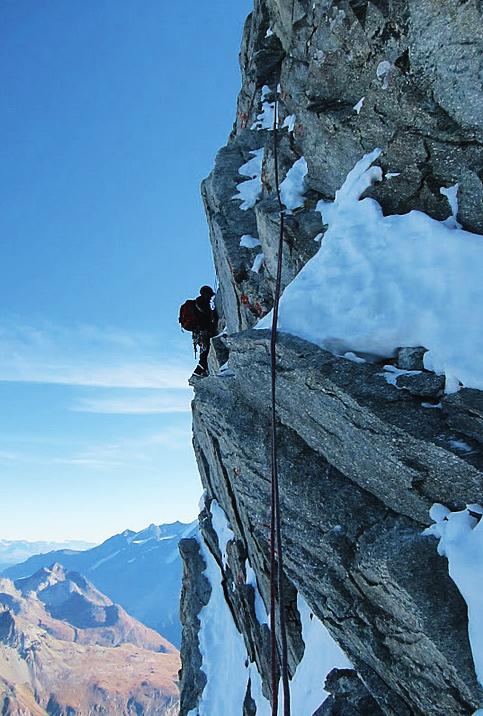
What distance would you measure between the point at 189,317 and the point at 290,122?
7.78 metres

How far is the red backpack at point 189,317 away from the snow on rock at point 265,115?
24.6ft

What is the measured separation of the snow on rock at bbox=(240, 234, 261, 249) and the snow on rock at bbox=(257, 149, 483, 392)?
5516 millimetres

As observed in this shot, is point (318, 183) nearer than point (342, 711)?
No

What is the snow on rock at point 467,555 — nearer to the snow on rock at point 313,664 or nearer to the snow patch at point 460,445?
the snow patch at point 460,445

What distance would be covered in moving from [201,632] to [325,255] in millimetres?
17223

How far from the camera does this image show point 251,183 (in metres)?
19.2

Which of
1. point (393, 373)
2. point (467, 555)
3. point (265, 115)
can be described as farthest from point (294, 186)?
point (467, 555)

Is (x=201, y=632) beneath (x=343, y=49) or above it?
beneath

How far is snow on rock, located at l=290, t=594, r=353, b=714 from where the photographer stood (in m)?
10.8

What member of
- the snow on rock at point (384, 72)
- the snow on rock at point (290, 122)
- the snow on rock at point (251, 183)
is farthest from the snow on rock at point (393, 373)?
the snow on rock at point (251, 183)

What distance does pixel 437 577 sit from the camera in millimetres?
6621

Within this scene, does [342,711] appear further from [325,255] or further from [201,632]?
[201,632]

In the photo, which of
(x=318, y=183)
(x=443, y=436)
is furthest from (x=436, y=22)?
(x=443, y=436)

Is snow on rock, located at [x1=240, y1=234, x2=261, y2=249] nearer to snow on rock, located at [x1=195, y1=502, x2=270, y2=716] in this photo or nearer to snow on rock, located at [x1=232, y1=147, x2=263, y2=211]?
snow on rock, located at [x1=232, y1=147, x2=263, y2=211]
